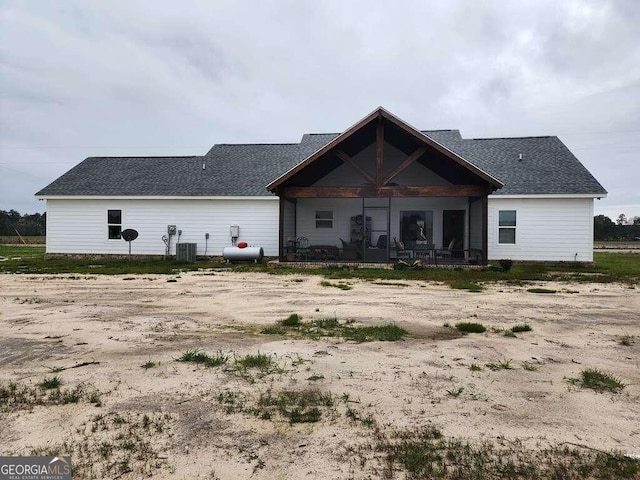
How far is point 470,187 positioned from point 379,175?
3.47 m

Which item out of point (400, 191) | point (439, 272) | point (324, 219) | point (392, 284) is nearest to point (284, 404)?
point (392, 284)

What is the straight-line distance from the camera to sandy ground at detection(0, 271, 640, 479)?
284 cm

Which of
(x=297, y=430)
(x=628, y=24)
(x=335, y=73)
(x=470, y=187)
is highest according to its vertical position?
(x=335, y=73)

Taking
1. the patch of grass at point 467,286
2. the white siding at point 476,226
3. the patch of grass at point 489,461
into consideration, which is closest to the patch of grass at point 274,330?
the patch of grass at point 489,461

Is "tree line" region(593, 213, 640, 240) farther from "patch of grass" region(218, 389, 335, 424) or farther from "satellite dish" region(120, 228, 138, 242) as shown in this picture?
"patch of grass" region(218, 389, 335, 424)

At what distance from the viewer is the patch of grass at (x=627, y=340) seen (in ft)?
17.6

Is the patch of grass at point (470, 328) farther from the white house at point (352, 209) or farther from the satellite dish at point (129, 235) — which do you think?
the satellite dish at point (129, 235)

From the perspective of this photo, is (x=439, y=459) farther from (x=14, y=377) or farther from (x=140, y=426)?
(x=14, y=377)

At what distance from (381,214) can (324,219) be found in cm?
273

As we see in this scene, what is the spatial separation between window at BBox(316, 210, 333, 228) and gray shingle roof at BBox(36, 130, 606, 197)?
8.89ft

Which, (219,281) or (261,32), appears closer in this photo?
(219,281)

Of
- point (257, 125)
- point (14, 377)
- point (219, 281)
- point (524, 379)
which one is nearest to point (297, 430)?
point (524, 379)

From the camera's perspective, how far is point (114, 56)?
24875mm

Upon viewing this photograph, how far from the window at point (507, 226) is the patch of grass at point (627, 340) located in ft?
43.6
